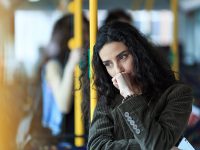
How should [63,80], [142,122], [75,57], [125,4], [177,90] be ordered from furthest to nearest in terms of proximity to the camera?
1. [125,4]
2. [63,80]
3. [75,57]
4. [177,90]
5. [142,122]

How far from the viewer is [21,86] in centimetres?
376

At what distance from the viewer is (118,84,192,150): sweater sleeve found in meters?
1.49

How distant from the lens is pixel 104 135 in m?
1.65

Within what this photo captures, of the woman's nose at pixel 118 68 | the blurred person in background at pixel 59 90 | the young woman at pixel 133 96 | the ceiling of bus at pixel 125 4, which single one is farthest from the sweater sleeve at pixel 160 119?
the ceiling of bus at pixel 125 4

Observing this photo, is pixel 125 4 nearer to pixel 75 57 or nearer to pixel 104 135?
pixel 75 57

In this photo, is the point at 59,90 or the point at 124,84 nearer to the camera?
the point at 124,84

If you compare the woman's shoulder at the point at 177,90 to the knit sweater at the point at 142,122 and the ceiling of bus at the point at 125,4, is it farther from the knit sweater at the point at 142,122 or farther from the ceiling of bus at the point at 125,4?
the ceiling of bus at the point at 125,4

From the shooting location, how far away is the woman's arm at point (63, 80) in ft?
9.02

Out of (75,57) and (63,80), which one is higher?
(75,57)

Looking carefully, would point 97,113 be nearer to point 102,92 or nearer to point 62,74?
point 102,92

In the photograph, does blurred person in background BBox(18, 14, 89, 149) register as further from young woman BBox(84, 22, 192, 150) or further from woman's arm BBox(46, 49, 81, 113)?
young woman BBox(84, 22, 192, 150)

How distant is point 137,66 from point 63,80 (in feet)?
4.01

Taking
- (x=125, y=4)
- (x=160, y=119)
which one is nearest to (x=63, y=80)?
(x=160, y=119)

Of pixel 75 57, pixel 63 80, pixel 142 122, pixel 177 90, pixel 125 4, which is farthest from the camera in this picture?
pixel 125 4
